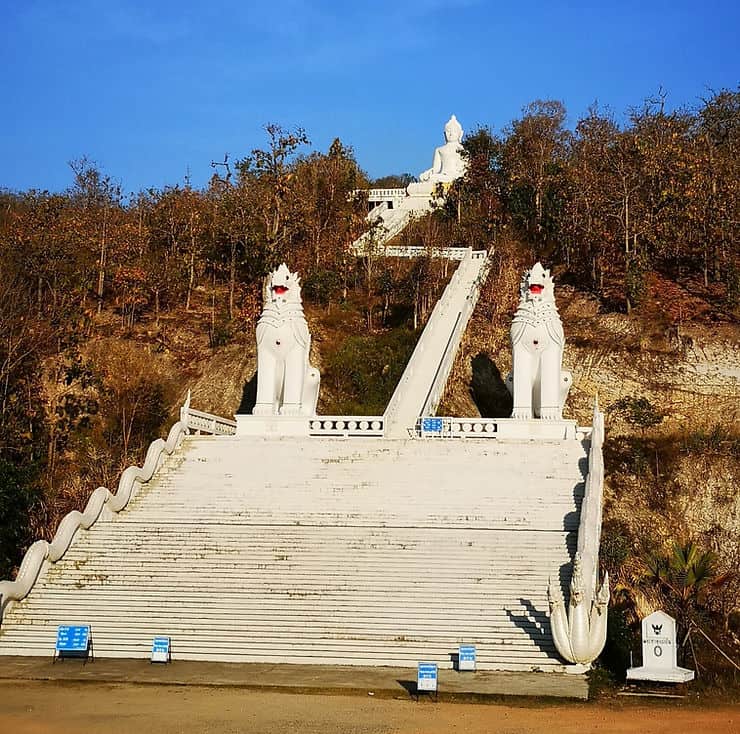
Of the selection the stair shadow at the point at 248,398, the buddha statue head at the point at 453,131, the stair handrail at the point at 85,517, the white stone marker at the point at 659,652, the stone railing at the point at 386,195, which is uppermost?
the buddha statue head at the point at 453,131

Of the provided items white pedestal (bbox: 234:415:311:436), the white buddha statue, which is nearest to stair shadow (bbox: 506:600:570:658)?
white pedestal (bbox: 234:415:311:436)

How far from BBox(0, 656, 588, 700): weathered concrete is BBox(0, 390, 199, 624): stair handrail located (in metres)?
1.89

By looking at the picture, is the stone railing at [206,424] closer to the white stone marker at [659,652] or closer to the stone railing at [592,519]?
the stone railing at [592,519]

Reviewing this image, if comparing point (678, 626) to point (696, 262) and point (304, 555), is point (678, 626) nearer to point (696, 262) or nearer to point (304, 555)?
point (304, 555)

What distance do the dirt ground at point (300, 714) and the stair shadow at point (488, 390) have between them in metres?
18.3

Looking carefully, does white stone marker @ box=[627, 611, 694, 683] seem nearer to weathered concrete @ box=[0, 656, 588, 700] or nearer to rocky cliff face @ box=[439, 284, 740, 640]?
weathered concrete @ box=[0, 656, 588, 700]

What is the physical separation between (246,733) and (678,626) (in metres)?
8.06

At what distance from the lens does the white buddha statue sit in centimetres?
5494

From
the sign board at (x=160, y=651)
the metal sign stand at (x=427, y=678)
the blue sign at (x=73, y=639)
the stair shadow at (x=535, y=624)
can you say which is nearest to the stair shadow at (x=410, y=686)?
the metal sign stand at (x=427, y=678)

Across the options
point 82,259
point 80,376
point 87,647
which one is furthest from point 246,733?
point 82,259

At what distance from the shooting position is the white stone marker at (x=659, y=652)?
45.8ft

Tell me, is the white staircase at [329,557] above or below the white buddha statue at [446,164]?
below

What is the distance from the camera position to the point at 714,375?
29859 mm

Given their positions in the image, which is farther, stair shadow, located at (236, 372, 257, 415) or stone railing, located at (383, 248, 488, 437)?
stair shadow, located at (236, 372, 257, 415)
